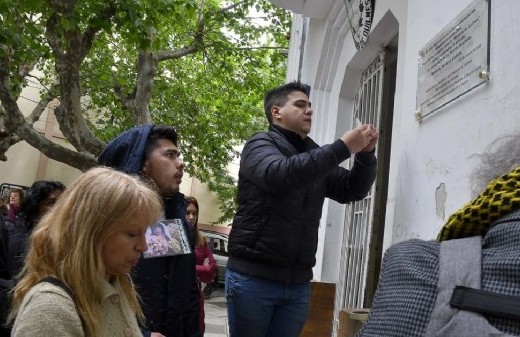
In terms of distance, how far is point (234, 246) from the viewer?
9.19ft

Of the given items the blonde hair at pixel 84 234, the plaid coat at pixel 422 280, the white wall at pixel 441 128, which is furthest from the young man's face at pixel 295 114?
the plaid coat at pixel 422 280

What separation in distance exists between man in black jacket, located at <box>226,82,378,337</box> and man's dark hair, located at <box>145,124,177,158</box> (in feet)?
1.45

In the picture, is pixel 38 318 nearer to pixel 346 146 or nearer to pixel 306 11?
pixel 346 146

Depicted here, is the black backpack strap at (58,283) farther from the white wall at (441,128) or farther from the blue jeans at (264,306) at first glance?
the white wall at (441,128)

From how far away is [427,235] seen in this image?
2.52 meters

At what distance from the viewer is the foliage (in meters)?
6.99

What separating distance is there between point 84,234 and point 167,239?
2.40ft

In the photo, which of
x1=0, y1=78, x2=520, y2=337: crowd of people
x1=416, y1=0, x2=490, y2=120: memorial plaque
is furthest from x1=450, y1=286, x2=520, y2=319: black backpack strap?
x1=416, y1=0, x2=490, y2=120: memorial plaque

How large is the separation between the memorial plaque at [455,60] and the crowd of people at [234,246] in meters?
0.38

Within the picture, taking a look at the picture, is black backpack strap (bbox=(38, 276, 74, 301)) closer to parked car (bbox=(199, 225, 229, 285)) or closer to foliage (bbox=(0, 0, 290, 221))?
foliage (bbox=(0, 0, 290, 221))

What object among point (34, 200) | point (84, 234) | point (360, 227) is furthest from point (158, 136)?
point (360, 227)

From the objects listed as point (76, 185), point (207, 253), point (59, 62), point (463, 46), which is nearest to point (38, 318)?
point (76, 185)

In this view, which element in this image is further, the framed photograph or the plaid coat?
the framed photograph

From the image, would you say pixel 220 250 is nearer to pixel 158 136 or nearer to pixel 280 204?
pixel 280 204
